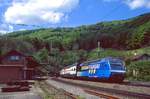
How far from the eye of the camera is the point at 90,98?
24.8 m

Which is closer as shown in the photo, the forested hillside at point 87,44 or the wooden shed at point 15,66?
the wooden shed at point 15,66

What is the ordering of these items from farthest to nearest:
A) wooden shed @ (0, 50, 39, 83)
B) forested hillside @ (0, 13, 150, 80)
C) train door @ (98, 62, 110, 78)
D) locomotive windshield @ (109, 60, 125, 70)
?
forested hillside @ (0, 13, 150, 80), wooden shed @ (0, 50, 39, 83), locomotive windshield @ (109, 60, 125, 70), train door @ (98, 62, 110, 78)

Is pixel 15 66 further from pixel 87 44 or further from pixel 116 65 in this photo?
pixel 87 44

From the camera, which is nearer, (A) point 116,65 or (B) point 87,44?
(A) point 116,65

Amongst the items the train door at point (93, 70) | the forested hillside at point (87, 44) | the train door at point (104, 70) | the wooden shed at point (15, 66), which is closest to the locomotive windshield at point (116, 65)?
the train door at point (104, 70)

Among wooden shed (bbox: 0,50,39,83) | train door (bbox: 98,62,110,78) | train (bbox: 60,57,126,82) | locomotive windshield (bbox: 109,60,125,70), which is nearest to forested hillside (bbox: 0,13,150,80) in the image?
wooden shed (bbox: 0,50,39,83)

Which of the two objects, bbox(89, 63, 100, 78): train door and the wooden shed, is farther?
the wooden shed

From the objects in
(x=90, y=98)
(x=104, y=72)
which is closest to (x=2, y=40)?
(x=104, y=72)

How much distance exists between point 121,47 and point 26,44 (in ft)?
118

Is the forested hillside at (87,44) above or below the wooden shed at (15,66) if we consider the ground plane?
above

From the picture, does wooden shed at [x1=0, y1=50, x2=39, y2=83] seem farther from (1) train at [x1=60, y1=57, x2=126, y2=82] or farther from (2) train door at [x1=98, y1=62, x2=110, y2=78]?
(2) train door at [x1=98, y1=62, x2=110, y2=78]

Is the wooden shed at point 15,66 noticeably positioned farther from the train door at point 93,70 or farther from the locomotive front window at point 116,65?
the locomotive front window at point 116,65

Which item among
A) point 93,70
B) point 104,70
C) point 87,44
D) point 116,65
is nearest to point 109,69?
point 104,70

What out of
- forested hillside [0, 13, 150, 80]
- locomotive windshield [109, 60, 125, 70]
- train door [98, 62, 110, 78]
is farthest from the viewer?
forested hillside [0, 13, 150, 80]
